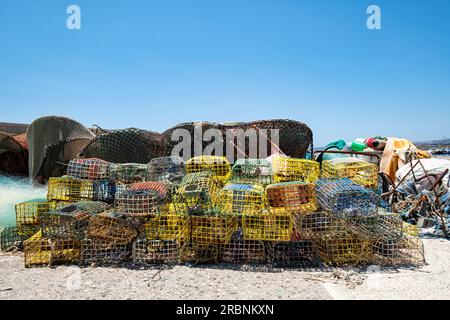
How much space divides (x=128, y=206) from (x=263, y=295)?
183 centimetres

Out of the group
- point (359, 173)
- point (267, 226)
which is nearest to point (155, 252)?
point (267, 226)

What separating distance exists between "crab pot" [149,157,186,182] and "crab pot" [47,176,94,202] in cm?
88

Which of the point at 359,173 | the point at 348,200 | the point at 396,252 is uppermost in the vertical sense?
the point at 359,173

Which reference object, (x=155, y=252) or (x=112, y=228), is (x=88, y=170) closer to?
(x=112, y=228)

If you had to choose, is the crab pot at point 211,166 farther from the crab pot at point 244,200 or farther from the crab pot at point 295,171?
the crab pot at point 244,200

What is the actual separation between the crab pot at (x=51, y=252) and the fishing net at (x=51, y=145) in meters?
4.73

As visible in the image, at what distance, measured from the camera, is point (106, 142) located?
6676 mm

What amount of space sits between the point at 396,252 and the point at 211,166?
8.52 ft

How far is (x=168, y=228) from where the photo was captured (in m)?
4.20

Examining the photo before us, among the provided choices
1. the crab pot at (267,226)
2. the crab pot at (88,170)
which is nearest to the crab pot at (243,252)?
the crab pot at (267,226)

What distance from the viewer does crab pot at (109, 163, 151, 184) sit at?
4.88 meters

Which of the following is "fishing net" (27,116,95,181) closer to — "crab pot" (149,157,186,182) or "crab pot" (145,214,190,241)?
"crab pot" (149,157,186,182)

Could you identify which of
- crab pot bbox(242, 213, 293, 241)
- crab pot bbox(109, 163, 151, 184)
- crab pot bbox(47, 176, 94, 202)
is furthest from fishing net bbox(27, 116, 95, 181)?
crab pot bbox(242, 213, 293, 241)

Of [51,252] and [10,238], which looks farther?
[10,238]
